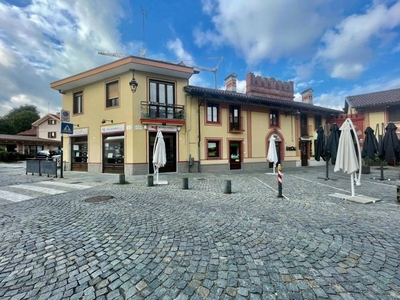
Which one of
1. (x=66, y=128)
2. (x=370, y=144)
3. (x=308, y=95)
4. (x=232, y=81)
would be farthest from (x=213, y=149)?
(x=308, y=95)

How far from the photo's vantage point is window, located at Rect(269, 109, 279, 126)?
60.4 feet

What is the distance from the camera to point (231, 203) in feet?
19.3

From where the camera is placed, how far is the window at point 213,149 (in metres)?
15.6

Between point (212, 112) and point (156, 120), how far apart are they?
16.0ft

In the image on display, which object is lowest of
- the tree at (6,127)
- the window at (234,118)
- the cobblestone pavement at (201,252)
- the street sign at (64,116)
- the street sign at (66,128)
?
the cobblestone pavement at (201,252)

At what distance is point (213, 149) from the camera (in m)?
15.8

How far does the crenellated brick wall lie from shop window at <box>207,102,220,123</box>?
8690 millimetres

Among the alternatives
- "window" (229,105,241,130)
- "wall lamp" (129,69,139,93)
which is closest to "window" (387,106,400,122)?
"window" (229,105,241,130)

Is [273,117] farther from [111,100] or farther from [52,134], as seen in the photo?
[52,134]

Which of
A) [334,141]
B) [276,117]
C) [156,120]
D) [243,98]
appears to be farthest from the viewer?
[276,117]

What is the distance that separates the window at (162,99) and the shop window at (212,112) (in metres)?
3.02

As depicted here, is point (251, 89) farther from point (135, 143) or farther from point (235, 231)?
point (235, 231)

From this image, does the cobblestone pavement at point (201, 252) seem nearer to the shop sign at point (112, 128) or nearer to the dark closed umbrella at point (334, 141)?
the dark closed umbrella at point (334, 141)

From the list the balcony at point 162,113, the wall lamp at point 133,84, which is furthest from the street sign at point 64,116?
the balcony at point 162,113
